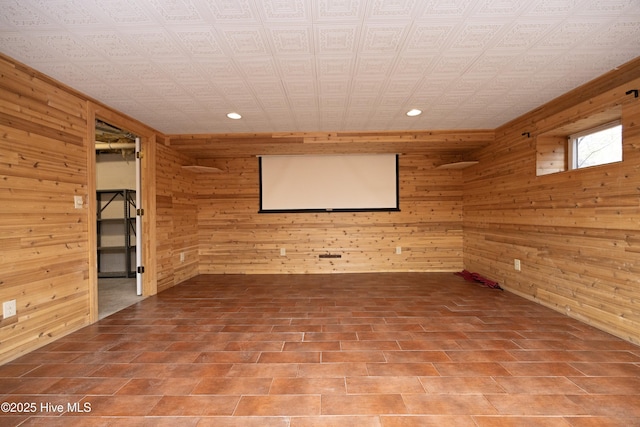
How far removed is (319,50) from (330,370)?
2483mm

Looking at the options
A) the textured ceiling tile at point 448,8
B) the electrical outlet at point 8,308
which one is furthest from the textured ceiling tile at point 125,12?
the electrical outlet at point 8,308

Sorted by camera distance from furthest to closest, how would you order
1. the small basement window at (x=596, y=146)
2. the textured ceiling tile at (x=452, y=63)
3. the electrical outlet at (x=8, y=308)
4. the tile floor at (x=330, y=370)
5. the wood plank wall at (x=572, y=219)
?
the small basement window at (x=596, y=146), the wood plank wall at (x=572, y=219), the textured ceiling tile at (x=452, y=63), the electrical outlet at (x=8, y=308), the tile floor at (x=330, y=370)

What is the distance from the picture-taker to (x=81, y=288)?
2.86 meters

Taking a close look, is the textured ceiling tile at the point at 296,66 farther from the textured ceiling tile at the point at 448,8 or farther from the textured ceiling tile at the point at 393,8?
the textured ceiling tile at the point at 448,8

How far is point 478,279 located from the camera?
4.49m

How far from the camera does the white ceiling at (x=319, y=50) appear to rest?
69.7 inches

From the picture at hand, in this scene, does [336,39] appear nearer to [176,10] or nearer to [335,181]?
[176,10]

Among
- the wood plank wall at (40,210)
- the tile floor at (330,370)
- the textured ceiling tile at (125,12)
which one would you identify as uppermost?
the textured ceiling tile at (125,12)

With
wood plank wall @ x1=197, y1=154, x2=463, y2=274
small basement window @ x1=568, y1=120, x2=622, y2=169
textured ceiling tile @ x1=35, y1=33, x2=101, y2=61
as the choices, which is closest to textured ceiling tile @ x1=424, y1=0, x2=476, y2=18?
small basement window @ x1=568, y1=120, x2=622, y2=169

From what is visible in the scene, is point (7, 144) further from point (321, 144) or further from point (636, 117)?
point (636, 117)

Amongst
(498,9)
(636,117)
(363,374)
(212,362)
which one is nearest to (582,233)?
(636,117)

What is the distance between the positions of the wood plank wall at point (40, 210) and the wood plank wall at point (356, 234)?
262 cm

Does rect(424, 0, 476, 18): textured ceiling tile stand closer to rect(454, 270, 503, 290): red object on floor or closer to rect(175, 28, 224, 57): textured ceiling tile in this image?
rect(175, 28, 224, 57): textured ceiling tile

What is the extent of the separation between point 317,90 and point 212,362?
272cm
